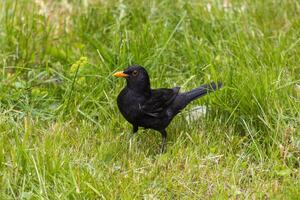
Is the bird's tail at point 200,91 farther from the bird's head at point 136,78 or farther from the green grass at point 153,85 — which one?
the bird's head at point 136,78

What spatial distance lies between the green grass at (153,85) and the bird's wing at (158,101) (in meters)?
0.24

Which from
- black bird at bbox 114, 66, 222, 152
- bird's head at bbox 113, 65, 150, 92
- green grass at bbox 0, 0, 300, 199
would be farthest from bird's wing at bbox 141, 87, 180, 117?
green grass at bbox 0, 0, 300, 199

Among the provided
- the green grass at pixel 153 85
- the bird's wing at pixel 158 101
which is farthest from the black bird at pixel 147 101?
the green grass at pixel 153 85

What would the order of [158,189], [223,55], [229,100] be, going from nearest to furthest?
[158,189] → [229,100] → [223,55]

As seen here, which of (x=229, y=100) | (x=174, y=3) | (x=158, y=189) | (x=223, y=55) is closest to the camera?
(x=158, y=189)

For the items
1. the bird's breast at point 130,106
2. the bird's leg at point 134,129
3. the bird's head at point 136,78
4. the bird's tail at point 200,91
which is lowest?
the bird's leg at point 134,129

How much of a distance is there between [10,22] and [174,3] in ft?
Answer: 5.27

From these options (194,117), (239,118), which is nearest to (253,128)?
(239,118)

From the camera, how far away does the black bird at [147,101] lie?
17.2 feet

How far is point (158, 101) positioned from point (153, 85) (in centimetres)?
70

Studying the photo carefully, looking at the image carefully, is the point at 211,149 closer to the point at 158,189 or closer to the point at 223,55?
the point at 158,189

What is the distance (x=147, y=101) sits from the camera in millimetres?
5328

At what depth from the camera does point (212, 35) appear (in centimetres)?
653

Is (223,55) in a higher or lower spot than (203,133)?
higher
